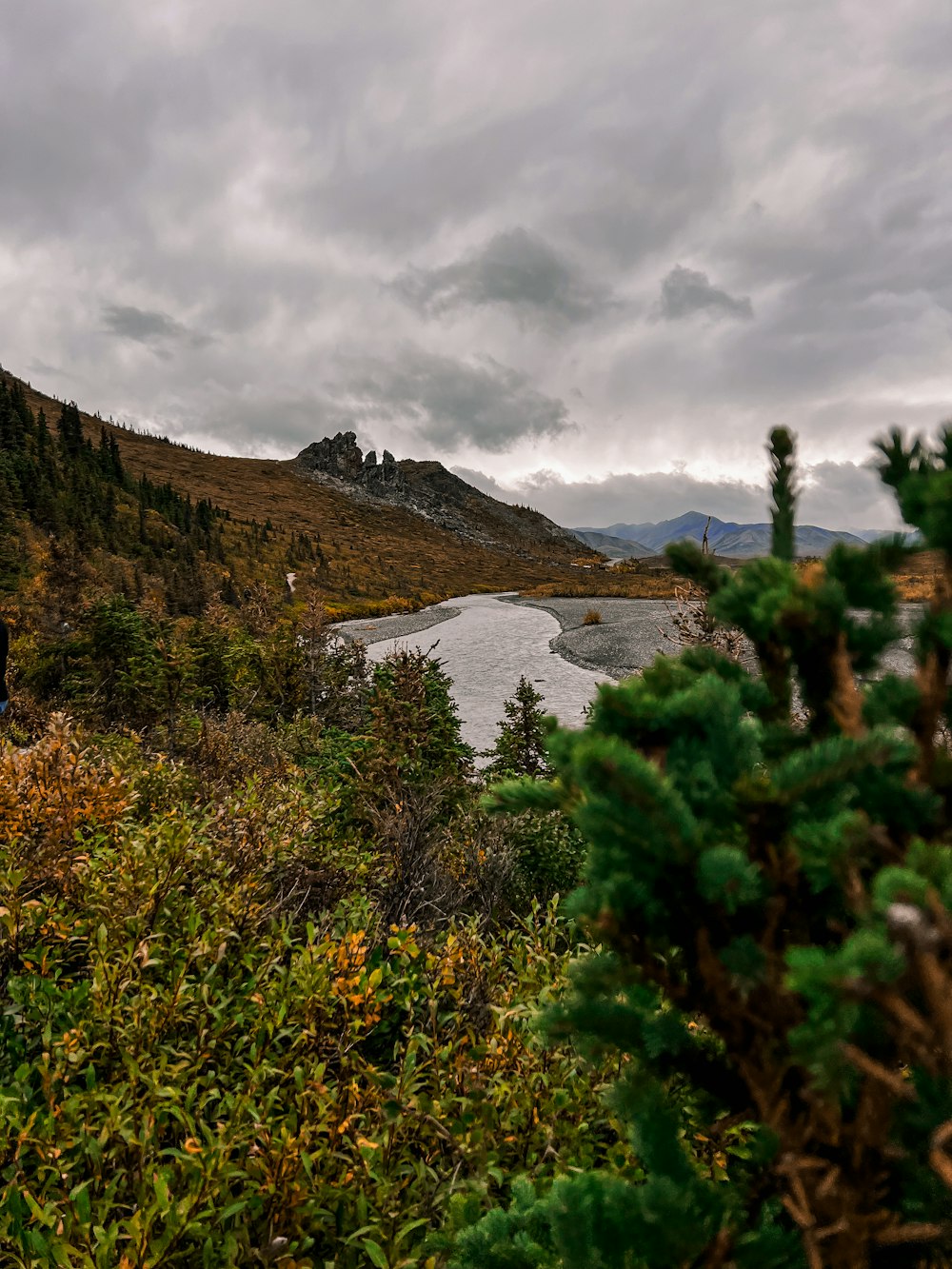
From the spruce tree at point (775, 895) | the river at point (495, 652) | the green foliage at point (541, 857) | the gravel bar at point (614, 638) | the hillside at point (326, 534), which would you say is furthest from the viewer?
the hillside at point (326, 534)

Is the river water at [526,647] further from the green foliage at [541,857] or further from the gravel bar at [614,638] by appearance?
the green foliage at [541,857]

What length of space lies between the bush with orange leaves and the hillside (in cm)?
3647

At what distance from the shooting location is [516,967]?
351 centimetres

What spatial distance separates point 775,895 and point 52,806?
181 inches

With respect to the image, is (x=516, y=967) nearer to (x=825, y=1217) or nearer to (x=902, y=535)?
(x=825, y=1217)

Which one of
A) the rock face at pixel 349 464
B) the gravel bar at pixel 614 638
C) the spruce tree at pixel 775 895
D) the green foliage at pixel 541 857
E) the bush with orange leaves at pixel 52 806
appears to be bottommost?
the green foliage at pixel 541 857

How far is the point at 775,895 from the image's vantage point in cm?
93

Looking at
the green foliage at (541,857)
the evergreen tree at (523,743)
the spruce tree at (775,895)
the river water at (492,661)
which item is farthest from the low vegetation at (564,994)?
the evergreen tree at (523,743)

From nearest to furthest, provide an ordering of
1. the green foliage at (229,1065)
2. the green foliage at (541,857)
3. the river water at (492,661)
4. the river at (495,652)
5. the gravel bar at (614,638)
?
the green foliage at (229,1065) < the green foliage at (541,857) < the river water at (492,661) < the river at (495,652) < the gravel bar at (614,638)

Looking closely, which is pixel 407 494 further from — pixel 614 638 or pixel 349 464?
pixel 614 638

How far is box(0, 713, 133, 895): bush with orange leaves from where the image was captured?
3.70m

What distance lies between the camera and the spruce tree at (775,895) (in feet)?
2.71

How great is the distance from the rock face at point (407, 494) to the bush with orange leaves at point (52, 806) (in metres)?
128

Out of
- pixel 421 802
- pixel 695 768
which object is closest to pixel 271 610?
pixel 421 802
